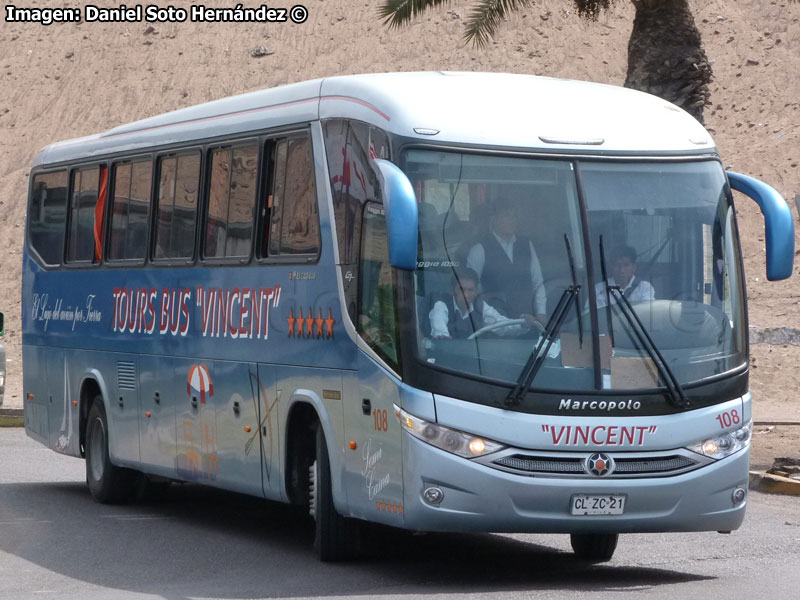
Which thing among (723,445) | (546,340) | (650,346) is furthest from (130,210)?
(723,445)

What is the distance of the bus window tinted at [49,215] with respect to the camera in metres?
15.9

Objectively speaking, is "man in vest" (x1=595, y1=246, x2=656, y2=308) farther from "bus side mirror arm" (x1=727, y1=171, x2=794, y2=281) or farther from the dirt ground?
the dirt ground

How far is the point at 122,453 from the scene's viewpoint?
14289mm

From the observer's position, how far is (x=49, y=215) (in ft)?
53.1

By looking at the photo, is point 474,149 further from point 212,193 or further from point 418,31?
point 418,31

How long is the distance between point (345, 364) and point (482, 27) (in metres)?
12.5

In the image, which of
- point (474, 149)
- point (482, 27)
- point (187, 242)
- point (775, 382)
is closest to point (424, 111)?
point (474, 149)

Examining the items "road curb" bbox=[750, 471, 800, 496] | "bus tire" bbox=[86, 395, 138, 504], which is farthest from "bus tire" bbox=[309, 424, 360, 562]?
"road curb" bbox=[750, 471, 800, 496]

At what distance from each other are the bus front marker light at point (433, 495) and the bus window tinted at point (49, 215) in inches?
301

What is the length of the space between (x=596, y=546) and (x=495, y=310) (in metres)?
2.36

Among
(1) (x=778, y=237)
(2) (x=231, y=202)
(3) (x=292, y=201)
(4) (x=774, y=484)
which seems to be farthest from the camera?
(4) (x=774, y=484)

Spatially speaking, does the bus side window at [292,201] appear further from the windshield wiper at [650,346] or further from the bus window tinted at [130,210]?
the bus window tinted at [130,210]

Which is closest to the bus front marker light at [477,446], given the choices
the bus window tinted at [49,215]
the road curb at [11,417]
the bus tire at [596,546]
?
the bus tire at [596,546]

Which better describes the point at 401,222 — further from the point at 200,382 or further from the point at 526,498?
the point at 200,382
